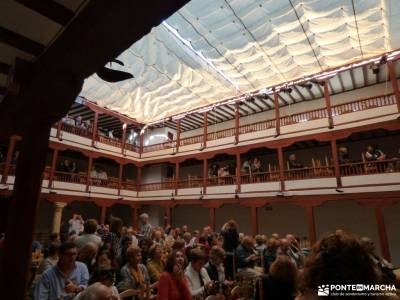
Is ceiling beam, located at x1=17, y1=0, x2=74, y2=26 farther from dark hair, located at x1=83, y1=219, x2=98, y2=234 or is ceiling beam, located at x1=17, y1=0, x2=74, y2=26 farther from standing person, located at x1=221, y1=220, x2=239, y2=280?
standing person, located at x1=221, y1=220, x2=239, y2=280

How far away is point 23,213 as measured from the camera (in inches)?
102

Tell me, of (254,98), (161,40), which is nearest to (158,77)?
(161,40)

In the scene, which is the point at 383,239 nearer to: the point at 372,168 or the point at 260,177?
the point at 372,168

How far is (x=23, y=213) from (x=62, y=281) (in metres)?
0.90

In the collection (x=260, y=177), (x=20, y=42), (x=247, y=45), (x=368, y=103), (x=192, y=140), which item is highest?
(x=247, y=45)

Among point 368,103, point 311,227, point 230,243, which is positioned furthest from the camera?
point 368,103

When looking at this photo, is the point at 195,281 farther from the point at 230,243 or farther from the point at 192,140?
the point at 192,140

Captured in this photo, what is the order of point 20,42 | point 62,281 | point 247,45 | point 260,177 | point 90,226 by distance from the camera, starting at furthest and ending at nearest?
point 260,177 → point 247,45 → point 90,226 → point 62,281 → point 20,42

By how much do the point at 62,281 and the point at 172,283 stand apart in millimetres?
1185

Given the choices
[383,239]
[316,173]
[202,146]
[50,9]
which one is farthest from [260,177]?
[50,9]

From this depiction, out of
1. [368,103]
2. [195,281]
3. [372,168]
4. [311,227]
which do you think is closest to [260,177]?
[311,227]

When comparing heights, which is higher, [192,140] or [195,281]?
[192,140]

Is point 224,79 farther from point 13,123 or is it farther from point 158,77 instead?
point 13,123

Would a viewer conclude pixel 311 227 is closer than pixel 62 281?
No
